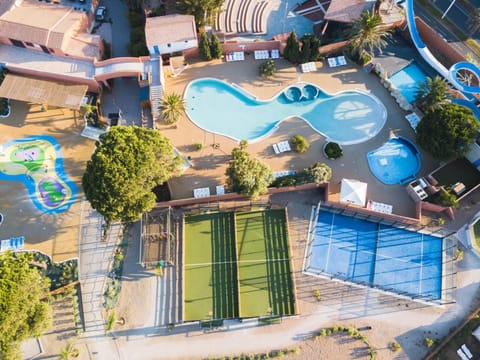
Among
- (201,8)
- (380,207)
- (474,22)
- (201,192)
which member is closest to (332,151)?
(380,207)

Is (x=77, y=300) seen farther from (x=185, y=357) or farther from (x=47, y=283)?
(x=185, y=357)

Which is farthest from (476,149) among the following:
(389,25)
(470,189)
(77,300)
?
(77,300)

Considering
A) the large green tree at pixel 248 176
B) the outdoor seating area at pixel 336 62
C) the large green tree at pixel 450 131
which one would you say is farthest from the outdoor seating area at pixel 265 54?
the large green tree at pixel 450 131

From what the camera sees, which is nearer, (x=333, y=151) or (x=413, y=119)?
(x=333, y=151)

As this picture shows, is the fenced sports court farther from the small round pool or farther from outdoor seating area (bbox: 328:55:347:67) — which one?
outdoor seating area (bbox: 328:55:347:67)

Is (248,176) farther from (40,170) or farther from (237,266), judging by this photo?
(40,170)

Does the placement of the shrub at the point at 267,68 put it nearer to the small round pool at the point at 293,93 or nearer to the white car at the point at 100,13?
the small round pool at the point at 293,93

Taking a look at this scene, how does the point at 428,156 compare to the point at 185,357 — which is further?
the point at 428,156
